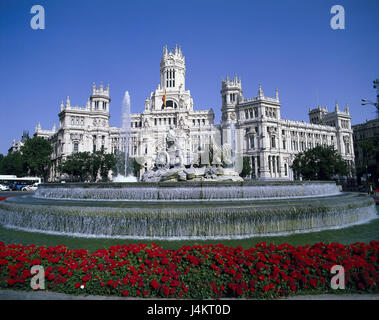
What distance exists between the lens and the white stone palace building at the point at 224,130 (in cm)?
7312

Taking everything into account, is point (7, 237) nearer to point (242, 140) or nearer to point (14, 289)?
point (14, 289)

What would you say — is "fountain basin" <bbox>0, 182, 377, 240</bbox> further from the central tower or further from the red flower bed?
the central tower

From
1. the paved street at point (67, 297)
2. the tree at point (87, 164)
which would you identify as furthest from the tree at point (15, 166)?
the paved street at point (67, 297)

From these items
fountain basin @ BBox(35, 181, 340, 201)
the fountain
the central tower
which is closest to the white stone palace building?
the central tower

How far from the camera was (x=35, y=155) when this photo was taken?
73938 mm

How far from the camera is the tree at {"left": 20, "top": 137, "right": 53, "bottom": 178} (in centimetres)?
7194

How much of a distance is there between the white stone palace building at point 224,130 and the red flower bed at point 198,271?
65.6m

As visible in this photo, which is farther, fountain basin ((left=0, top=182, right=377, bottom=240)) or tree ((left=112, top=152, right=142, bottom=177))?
tree ((left=112, top=152, right=142, bottom=177))

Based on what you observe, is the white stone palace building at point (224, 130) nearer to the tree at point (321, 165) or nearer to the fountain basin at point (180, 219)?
the tree at point (321, 165)

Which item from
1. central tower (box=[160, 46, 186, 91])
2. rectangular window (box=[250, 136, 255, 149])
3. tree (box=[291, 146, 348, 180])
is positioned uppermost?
central tower (box=[160, 46, 186, 91])

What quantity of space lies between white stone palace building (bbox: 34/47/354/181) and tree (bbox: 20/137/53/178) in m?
4.26

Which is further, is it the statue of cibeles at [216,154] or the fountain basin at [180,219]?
the statue of cibeles at [216,154]

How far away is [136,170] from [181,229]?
6563 centimetres
